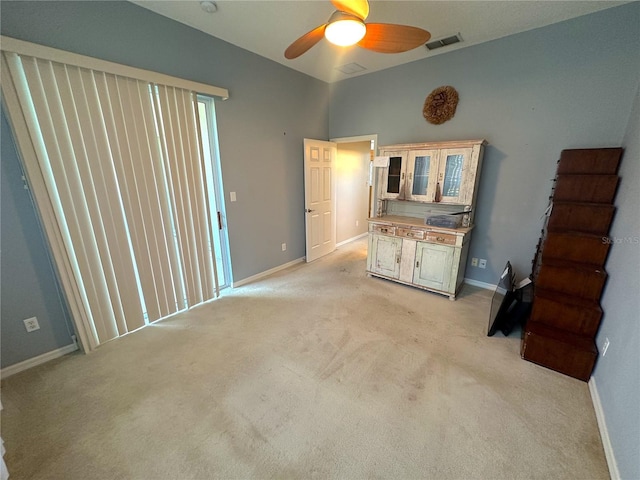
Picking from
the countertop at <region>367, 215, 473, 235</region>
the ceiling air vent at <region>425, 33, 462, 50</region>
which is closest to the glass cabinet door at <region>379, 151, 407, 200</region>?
the countertop at <region>367, 215, 473, 235</region>

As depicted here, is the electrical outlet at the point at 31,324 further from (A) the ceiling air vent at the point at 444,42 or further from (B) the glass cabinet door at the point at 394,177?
(A) the ceiling air vent at the point at 444,42

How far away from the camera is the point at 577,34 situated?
2320mm

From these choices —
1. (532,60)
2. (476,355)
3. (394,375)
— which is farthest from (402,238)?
(532,60)

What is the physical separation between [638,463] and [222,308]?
304cm

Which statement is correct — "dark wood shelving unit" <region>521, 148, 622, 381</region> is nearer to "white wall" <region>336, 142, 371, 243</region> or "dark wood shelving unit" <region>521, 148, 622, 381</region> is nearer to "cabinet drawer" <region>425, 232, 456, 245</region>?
"cabinet drawer" <region>425, 232, 456, 245</region>

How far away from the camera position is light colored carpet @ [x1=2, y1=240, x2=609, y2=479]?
131 cm

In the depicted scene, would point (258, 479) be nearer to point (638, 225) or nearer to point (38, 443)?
point (38, 443)

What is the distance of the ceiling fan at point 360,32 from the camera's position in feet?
4.97

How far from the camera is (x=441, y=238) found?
288 cm

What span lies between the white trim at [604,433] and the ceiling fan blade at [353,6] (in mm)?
2830

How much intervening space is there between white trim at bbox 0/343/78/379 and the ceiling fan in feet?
10.2

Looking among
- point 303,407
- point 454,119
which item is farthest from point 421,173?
point 303,407

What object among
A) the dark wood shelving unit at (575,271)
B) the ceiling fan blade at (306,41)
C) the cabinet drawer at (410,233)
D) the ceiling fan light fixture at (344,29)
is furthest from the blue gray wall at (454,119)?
the ceiling fan light fixture at (344,29)

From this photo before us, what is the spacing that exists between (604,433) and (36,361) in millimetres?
3941
